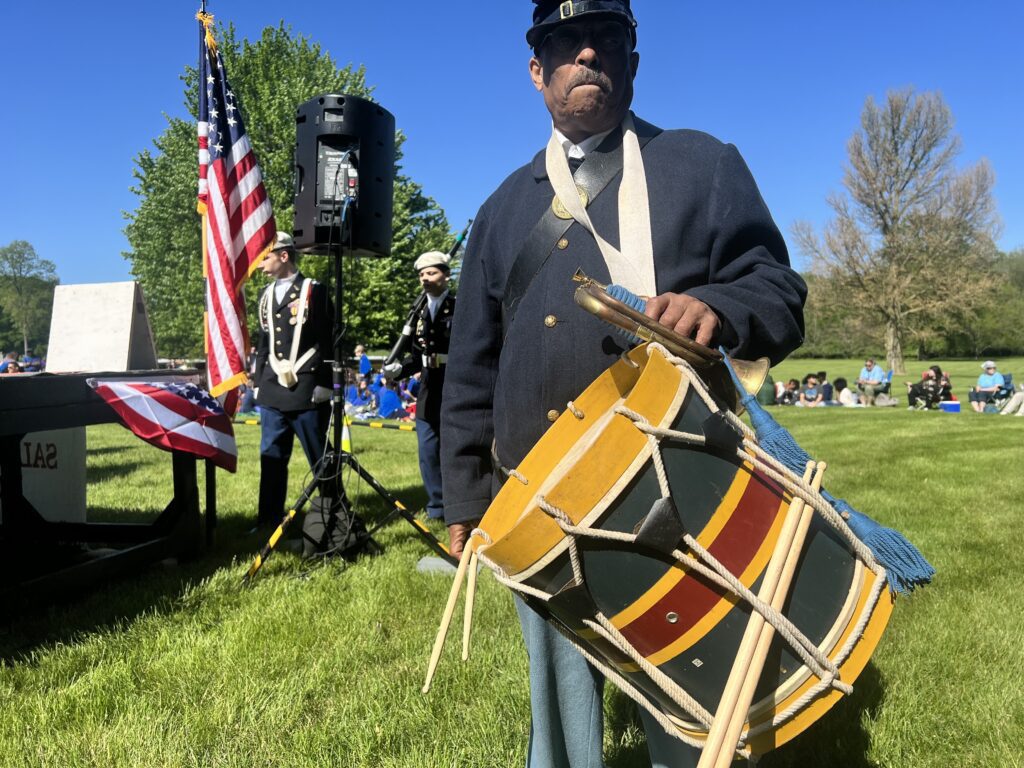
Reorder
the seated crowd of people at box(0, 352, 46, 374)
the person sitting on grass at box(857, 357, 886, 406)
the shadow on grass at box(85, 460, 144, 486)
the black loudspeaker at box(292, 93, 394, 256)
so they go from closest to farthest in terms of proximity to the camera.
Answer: the black loudspeaker at box(292, 93, 394, 256)
the seated crowd of people at box(0, 352, 46, 374)
the shadow on grass at box(85, 460, 144, 486)
the person sitting on grass at box(857, 357, 886, 406)

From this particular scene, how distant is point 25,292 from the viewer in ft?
247

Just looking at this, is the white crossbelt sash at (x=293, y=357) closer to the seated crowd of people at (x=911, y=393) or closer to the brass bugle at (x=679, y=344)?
the brass bugle at (x=679, y=344)

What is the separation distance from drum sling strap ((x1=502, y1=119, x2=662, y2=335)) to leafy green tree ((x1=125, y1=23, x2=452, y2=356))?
2740 centimetres

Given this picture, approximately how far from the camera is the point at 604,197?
5.62 ft

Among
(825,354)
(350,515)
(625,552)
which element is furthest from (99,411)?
(825,354)

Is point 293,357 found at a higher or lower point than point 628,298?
lower

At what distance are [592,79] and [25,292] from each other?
8892cm

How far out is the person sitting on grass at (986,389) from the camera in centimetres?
1964

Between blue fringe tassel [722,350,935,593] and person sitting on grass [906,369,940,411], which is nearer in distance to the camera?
blue fringe tassel [722,350,935,593]

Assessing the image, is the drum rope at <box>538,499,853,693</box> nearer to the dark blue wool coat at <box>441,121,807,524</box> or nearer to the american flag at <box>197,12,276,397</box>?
the dark blue wool coat at <box>441,121,807,524</box>

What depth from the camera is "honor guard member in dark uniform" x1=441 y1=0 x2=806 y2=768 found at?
159 centimetres

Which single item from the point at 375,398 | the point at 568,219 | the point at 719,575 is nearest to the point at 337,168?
the point at 568,219

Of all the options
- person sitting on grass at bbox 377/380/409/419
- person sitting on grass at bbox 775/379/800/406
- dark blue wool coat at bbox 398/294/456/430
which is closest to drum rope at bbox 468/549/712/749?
dark blue wool coat at bbox 398/294/456/430

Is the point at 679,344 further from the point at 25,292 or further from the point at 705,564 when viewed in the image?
the point at 25,292
